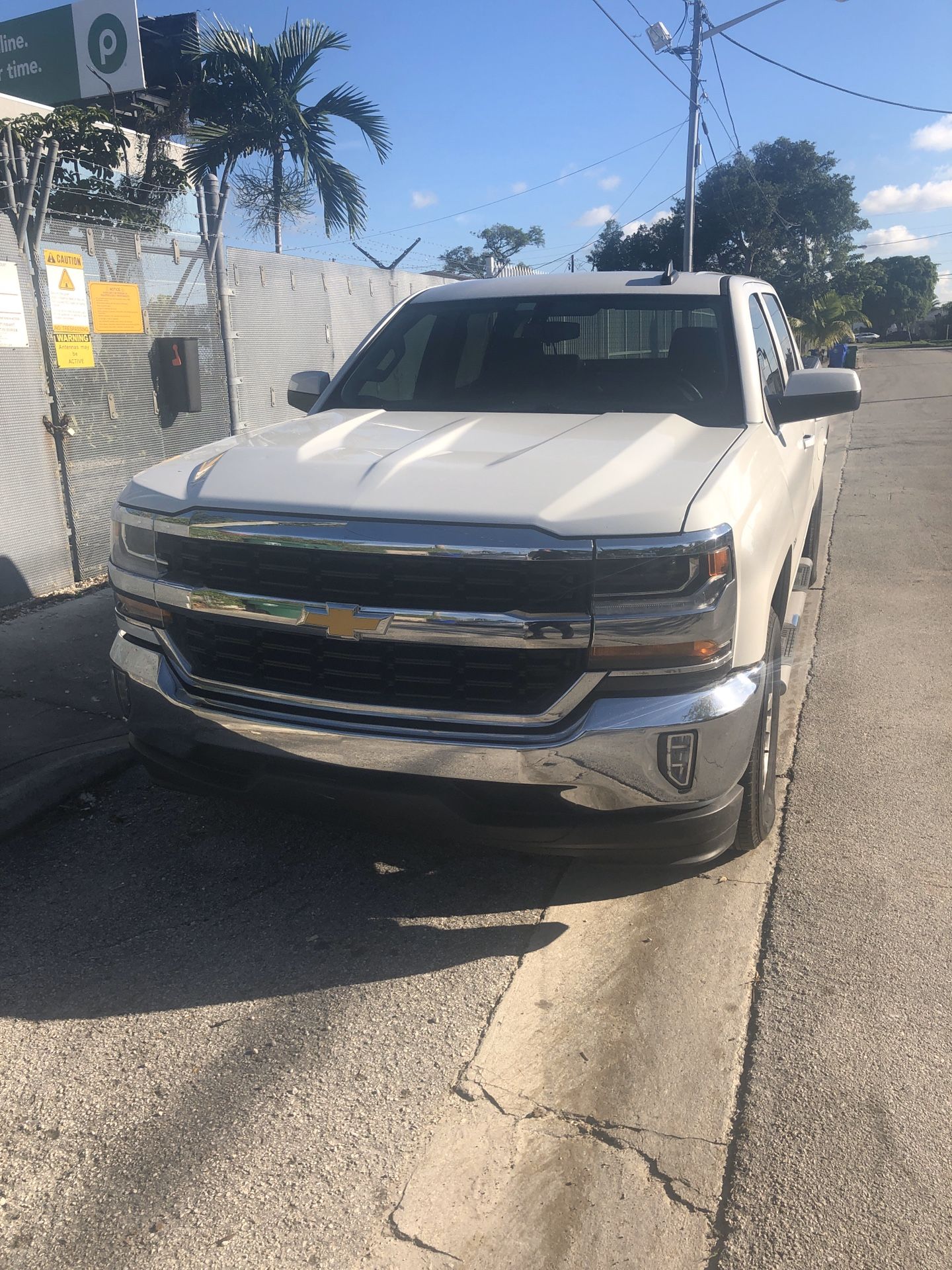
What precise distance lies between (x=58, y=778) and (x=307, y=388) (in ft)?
6.34

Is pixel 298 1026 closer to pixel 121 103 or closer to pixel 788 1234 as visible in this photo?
pixel 788 1234

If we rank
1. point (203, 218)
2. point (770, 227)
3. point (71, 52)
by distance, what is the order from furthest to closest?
point (770, 227)
point (71, 52)
point (203, 218)

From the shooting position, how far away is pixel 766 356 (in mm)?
4461

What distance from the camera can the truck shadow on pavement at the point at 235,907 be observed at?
293 centimetres

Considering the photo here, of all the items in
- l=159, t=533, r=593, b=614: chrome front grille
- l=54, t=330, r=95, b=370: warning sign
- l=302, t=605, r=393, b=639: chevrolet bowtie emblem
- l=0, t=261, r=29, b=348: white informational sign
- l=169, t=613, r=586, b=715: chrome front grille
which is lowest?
l=169, t=613, r=586, b=715: chrome front grille

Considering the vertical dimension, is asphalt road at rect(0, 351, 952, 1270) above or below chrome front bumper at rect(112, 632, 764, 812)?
below

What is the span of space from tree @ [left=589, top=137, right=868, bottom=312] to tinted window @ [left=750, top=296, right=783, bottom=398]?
47.6 meters

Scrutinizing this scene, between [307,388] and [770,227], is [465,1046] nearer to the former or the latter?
[307,388]

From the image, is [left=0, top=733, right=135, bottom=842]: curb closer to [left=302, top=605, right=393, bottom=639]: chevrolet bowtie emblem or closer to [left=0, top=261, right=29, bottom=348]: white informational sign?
[left=302, top=605, right=393, bottom=639]: chevrolet bowtie emblem

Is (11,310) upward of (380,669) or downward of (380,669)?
upward

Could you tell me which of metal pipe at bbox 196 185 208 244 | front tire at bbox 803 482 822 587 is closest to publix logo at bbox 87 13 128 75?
metal pipe at bbox 196 185 208 244

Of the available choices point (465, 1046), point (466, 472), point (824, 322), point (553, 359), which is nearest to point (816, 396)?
point (553, 359)

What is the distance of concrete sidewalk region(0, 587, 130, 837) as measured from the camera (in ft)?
13.2

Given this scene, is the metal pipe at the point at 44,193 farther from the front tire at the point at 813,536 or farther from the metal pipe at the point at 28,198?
the front tire at the point at 813,536
